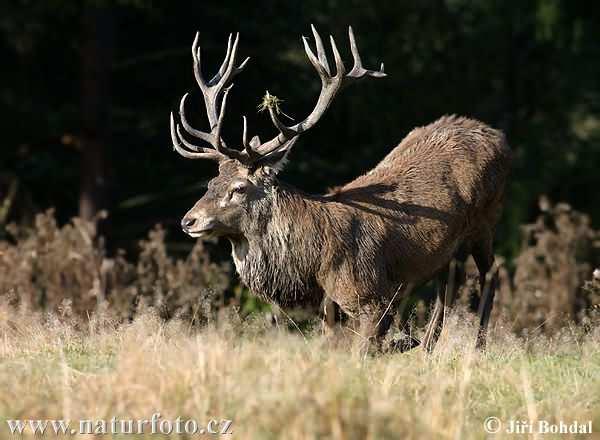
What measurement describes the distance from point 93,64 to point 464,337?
8834 millimetres

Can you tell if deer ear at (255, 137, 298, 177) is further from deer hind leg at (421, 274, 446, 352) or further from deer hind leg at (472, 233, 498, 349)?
deer hind leg at (472, 233, 498, 349)

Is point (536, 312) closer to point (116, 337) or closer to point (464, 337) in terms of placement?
point (464, 337)

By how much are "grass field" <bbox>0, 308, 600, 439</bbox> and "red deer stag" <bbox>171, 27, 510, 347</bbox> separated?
1030 mm

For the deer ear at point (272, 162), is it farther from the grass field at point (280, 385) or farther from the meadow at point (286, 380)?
the grass field at point (280, 385)

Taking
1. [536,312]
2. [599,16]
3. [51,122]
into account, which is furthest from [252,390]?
[599,16]

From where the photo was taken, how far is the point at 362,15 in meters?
16.1

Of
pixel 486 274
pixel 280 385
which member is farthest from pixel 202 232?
pixel 280 385

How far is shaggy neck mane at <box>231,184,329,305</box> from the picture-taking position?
26.1 ft

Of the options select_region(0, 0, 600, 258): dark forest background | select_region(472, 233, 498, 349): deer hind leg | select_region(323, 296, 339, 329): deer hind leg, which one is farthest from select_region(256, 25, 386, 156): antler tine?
select_region(0, 0, 600, 258): dark forest background

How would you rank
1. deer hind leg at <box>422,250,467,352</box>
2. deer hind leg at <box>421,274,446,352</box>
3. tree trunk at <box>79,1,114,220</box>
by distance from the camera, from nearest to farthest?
deer hind leg at <box>421,274,446,352</box> < deer hind leg at <box>422,250,467,352</box> < tree trunk at <box>79,1,114,220</box>

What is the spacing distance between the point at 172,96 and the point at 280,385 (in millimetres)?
12259

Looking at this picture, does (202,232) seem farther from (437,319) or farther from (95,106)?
(95,106)

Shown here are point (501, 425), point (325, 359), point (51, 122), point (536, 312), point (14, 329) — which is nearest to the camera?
point (501, 425)

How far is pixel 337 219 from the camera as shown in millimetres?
8086
